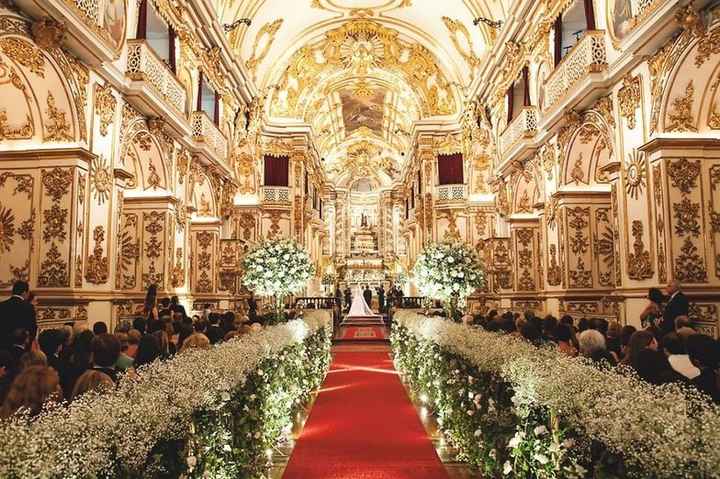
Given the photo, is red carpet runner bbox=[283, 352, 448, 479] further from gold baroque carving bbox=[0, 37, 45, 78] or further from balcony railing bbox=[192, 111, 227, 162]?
balcony railing bbox=[192, 111, 227, 162]

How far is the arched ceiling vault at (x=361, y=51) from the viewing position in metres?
20.0

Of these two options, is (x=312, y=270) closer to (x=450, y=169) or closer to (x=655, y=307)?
(x=655, y=307)

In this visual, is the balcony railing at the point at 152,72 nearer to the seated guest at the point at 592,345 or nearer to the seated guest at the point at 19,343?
the seated guest at the point at 19,343

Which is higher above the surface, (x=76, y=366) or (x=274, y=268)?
(x=274, y=268)

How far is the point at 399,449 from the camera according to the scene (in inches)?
251

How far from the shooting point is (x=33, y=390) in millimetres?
3338

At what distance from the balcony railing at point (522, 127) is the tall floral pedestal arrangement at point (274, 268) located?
626cm

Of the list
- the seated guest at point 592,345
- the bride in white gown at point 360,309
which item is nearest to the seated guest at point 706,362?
the seated guest at point 592,345

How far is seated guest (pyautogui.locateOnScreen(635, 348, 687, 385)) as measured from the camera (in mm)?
3773

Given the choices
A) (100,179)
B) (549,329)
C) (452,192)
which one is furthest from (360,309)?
(549,329)

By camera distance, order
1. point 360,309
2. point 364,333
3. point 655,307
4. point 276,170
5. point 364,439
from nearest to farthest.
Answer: point 364,439 → point 655,307 → point 364,333 → point 276,170 → point 360,309

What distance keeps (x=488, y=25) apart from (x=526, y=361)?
16.2 metres

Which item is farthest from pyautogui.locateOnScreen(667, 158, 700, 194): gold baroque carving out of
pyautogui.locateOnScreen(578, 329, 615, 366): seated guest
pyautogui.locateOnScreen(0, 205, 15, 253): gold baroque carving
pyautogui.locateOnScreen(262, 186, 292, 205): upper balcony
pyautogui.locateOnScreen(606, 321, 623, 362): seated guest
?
pyautogui.locateOnScreen(262, 186, 292, 205): upper balcony

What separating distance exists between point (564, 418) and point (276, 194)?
2206cm
